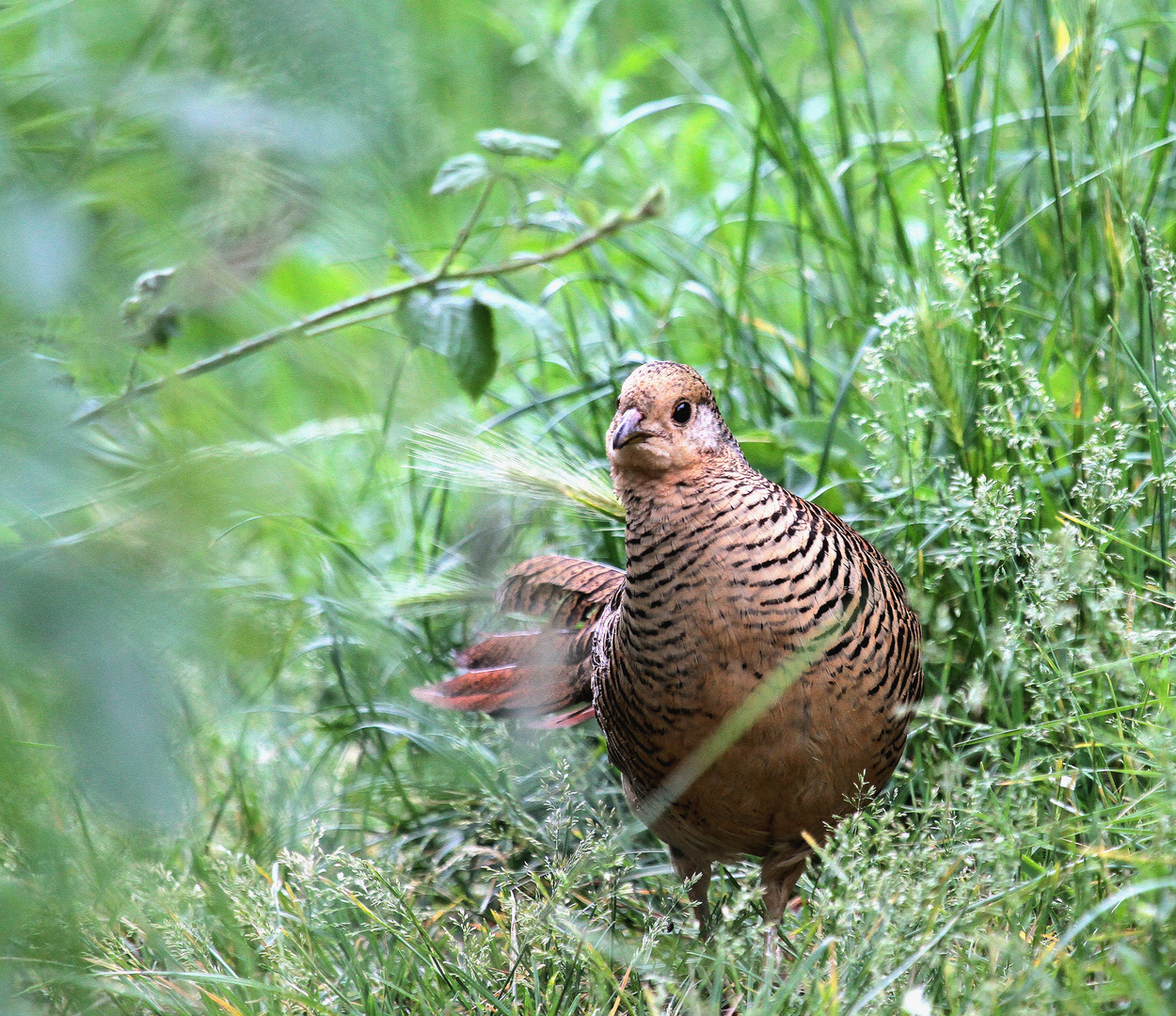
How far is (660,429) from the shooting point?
6.81 feet

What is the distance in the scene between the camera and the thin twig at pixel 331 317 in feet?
2.54

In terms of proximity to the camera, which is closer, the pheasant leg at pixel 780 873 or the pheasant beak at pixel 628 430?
the pheasant beak at pixel 628 430

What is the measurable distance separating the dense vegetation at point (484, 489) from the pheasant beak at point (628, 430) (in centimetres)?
19

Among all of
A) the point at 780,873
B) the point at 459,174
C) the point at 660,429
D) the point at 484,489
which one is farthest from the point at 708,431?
the point at 780,873

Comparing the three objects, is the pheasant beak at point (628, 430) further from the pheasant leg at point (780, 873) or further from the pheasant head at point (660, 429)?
the pheasant leg at point (780, 873)

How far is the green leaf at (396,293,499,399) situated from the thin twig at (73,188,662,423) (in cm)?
5

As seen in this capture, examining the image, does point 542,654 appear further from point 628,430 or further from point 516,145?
point 516,145

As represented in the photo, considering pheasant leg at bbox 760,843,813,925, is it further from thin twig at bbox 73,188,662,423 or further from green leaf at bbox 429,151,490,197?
green leaf at bbox 429,151,490,197

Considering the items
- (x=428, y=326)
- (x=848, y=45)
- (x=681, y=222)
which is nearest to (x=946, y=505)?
(x=428, y=326)

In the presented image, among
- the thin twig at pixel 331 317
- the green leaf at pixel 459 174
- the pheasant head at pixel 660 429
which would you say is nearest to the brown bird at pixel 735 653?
the pheasant head at pixel 660 429

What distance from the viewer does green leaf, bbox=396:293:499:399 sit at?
2293 millimetres

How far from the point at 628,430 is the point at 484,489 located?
0.27 meters

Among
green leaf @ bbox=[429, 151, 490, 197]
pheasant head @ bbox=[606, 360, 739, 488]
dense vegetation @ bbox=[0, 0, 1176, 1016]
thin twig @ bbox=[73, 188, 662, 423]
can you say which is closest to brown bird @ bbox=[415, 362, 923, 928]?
pheasant head @ bbox=[606, 360, 739, 488]

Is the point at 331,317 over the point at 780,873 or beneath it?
over
